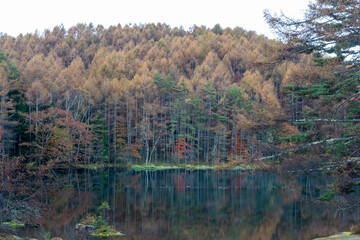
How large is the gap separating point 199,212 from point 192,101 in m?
28.5

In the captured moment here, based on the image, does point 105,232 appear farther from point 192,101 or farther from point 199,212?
point 192,101

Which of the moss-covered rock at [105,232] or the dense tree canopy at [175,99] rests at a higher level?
the dense tree canopy at [175,99]

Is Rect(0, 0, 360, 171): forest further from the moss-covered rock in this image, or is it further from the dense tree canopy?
the moss-covered rock

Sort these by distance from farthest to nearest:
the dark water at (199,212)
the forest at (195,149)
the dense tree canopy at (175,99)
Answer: the dark water at (199,212) < the dense tree canopy at (175,99) < the forest at (195,149)

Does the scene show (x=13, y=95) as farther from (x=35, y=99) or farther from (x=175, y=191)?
(x=175, y=191)

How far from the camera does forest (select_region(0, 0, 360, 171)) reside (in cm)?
830

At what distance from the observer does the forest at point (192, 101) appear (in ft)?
27.2

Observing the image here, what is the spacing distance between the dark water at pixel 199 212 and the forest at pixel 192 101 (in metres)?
1.92

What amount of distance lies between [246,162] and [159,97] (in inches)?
1596

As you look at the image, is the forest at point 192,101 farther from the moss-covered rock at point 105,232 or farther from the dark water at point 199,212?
the moss-covered rock at point 105,232

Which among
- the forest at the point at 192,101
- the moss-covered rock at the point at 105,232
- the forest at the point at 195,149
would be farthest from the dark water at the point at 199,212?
the forest at the point at 192,101

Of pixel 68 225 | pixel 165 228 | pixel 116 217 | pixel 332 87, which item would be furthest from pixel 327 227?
pixel 68 225

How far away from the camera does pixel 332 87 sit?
8.92 meters

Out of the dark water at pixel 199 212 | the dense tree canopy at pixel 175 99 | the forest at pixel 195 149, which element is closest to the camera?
the forest at pixel 195 149
